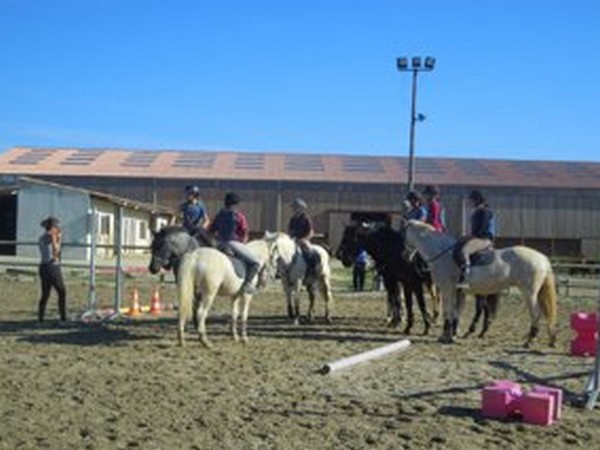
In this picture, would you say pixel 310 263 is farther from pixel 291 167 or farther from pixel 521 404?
Answer: pixel 291 167

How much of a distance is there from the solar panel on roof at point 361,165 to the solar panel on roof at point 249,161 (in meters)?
6.16

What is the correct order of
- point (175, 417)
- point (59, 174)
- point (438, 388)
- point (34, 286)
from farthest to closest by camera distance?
point (59, 174)
point (34, 286)
point (438, 388)
point (175, 417)

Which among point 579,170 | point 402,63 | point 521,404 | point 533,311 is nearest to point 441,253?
point 533,311

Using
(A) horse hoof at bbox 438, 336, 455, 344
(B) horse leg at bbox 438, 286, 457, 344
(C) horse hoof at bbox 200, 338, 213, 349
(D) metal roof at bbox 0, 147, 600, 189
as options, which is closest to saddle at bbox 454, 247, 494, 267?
(B) horse leg at bbox 438, 286, 457, 344

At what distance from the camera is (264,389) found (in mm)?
8586

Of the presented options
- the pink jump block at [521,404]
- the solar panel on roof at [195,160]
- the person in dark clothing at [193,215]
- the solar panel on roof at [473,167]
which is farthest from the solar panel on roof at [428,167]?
the pink jump block at [521,404]

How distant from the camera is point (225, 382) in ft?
29.3

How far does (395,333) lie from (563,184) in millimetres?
45606

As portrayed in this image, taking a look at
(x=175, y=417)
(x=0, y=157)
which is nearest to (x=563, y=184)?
(x=0, y=157)

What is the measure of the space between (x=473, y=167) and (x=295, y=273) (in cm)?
4734

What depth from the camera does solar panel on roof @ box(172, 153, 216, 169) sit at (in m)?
59.4

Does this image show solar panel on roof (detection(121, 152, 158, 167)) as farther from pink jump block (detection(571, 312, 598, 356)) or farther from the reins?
pink jump block (detection(571, 312, 598, 356))

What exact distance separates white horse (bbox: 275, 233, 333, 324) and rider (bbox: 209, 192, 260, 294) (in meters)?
1.58

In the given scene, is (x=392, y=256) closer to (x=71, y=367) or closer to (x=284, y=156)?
(x=71, y=367)
